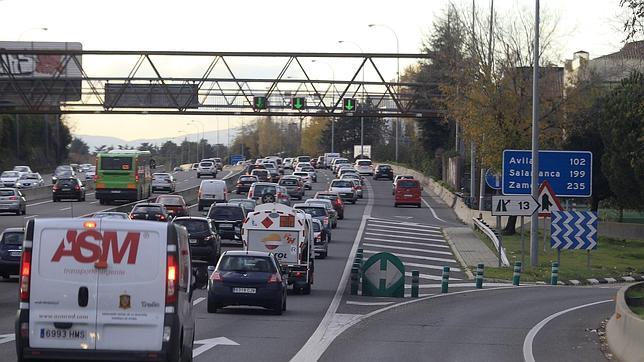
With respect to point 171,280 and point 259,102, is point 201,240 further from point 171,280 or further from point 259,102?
point 259,102

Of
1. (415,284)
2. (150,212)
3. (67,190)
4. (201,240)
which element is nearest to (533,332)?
(415,284)

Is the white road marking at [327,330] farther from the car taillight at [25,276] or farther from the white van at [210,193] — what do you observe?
the white van at [210,193]

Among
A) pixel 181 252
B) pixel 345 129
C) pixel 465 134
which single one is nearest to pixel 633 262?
pixel 465 134

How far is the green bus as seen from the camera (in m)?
67.9

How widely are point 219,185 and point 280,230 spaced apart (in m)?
36.8

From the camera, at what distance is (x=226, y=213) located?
157 feet

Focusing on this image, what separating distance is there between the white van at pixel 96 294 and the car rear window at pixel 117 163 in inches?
2181

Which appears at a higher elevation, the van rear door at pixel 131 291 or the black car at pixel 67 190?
the van rear door at pixel 131 291

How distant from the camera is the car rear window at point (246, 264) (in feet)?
82.6

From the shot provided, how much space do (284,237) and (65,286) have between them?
745 inches

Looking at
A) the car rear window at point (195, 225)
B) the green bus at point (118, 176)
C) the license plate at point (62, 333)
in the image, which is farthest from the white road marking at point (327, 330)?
the green bus at point (118, 176)

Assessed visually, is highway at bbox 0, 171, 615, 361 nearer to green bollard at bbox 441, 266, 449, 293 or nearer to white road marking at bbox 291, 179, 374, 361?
white road marking at bbox 291, 179, 374, 361

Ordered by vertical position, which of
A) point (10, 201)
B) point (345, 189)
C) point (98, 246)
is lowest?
point (345, 189)

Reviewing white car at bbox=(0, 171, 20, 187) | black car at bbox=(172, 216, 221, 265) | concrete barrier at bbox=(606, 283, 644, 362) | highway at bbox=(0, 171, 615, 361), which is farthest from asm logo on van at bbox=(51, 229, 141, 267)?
white car at bbox=(0, 171, 20, 187)
